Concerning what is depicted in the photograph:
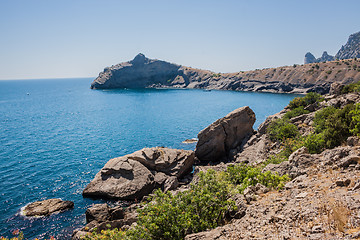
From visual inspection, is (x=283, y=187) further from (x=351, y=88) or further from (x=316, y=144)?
(x=351, y=88)

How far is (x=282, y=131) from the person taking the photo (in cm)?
3152

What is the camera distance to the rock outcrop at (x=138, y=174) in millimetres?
31844

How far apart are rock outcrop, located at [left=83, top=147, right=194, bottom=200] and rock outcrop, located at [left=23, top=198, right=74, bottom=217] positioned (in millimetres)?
3355

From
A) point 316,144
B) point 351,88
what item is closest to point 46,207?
point 316,144

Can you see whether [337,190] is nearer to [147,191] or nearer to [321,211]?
[321,211]

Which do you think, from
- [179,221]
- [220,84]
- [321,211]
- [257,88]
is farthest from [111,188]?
[220,84]

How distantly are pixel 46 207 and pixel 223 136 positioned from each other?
31.3 m

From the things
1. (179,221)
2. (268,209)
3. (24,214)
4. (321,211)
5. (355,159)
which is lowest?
(24,214)

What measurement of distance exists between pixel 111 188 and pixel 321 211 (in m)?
28.6

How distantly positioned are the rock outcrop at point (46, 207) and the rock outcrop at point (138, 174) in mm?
Answer: 3355

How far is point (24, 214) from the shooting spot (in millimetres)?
27438

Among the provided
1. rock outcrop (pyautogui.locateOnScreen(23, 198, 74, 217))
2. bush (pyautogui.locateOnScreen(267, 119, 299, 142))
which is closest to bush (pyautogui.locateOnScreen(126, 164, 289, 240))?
bush (pyautogui.locateOnScreen(267, 119, 299, 142))

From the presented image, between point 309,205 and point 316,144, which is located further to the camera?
point 316,144

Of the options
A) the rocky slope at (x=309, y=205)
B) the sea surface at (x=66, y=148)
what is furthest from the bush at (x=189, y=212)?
the sea surface at (x=66, y=148)
